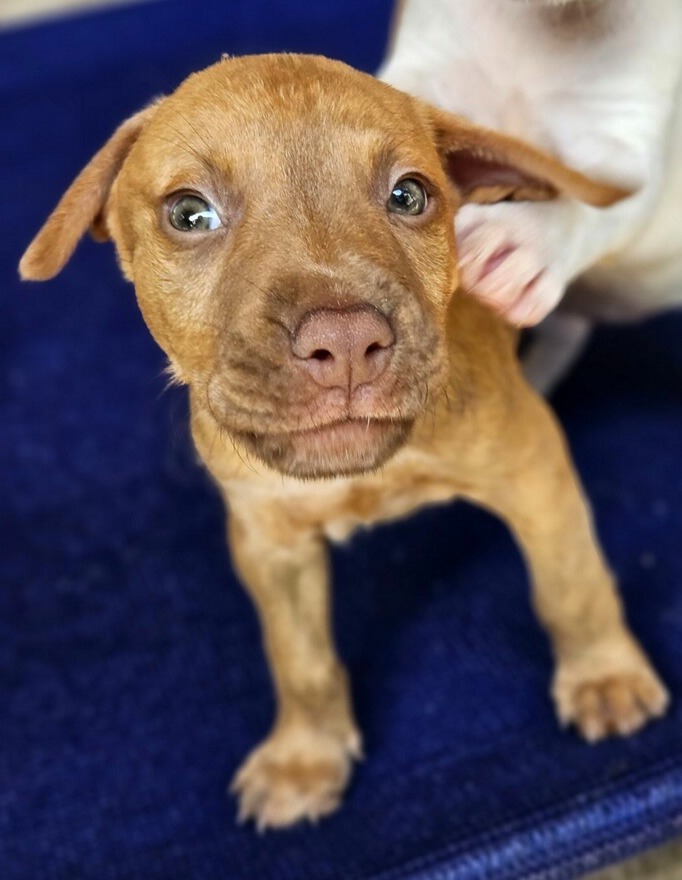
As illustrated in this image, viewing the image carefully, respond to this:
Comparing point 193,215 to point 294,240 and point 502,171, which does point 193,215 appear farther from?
point 502,171

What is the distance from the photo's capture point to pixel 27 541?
247 centimetres

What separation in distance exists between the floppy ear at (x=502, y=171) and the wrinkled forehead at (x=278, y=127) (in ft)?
0.36

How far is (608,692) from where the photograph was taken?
6.29 feet

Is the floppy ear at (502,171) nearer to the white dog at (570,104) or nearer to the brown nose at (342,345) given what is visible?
the white dog at (570,104)

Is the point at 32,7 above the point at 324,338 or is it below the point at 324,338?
below

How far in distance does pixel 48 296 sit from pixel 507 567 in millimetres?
1513

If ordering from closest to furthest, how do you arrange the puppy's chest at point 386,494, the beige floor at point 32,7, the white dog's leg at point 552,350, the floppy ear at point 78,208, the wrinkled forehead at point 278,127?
the wrinkled forehead at point 278,127
the floppy ear at point 78,208
the puppy's chest at point 386,494
the white dog's leg at point 552,350
the beige floor at point 32,7

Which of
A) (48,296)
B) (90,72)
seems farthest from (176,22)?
(48,296)

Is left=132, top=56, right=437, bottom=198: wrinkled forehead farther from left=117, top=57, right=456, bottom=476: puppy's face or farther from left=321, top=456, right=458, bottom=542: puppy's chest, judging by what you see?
left=321, top=456, right=458, bottom=542: puppy's chest

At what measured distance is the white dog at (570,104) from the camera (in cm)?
164

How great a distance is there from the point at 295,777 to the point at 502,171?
98cm

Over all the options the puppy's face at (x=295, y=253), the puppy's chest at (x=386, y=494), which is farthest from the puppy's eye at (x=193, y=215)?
the puppy's chest at (x=386, y=494)

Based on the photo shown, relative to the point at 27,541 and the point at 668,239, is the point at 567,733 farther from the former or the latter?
the point at 27,541

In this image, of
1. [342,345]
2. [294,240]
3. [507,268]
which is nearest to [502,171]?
[507,268]
